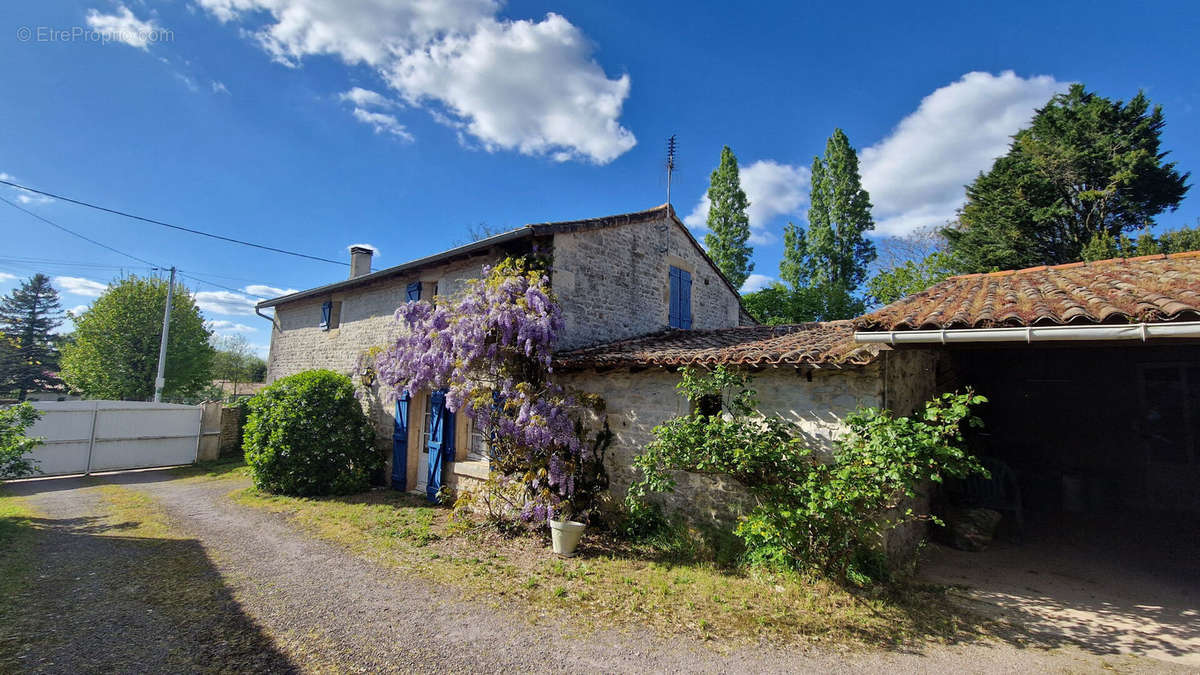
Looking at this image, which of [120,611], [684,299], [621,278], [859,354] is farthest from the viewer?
[684,299]

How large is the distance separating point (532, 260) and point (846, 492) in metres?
5.58

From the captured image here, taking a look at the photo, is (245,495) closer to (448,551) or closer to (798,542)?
(448,551)

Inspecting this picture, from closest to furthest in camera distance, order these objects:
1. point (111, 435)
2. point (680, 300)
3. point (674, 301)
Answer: point (674, 301)
point (680, 300)
point (111, 435)

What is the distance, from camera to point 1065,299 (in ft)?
14.7

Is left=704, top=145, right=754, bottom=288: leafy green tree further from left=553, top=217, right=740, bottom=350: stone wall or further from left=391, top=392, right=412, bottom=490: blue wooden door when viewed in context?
left=391, top=392, right=412, bottom=490: blue wooden door

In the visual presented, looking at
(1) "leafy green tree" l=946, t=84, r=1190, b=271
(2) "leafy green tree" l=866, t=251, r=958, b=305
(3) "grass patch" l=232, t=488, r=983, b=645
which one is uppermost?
(1) "leafy green tree" l=946, t=84, r=1190, b=271

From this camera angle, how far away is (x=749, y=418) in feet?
18.9

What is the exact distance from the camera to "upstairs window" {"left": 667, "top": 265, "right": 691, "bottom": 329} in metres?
10.6

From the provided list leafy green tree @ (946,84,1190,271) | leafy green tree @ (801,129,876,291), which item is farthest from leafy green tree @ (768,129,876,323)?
leafy green tree @ (946,84,1190,271)

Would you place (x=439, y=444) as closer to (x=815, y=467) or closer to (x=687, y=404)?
(x=687, y=404)

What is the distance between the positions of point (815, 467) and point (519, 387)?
12.2ft

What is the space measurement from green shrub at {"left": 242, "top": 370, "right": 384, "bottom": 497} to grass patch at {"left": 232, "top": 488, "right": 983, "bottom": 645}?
2238 millimetres

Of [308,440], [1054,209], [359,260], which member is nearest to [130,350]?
[359,260]

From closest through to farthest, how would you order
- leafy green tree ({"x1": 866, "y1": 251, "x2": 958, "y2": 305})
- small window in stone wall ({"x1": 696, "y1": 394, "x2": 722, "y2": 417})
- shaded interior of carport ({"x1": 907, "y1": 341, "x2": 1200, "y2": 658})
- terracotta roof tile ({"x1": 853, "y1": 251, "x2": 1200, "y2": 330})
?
1. terracotta roof tile ({"x1": 853, "y1": 251, "x2": 1200, "y2": 330})
2. shaded interior of carport ({"x1": 907, "y1": 341, "x2": 1200, "y2": 658})
3. small window in stone wall ({"x1": 696, "y1": 394, "x2": 722, "y2": 417})
4. leafy green tree ({"x1": 866, "y1": 251, "x2": 958, "y2": 305})
